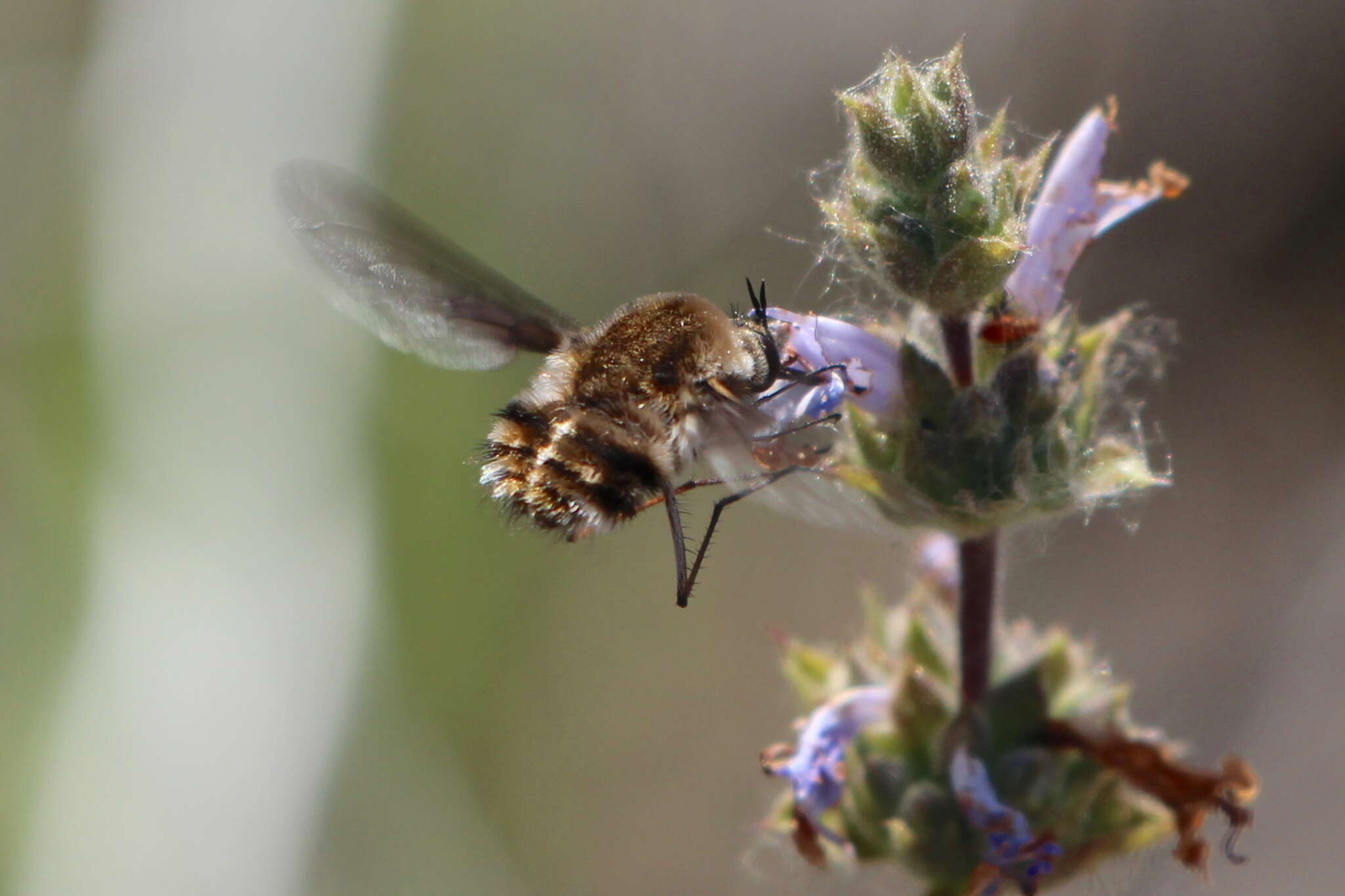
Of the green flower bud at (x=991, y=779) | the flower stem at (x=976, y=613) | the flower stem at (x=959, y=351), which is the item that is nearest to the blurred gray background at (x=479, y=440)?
the green flower bud at (x=991, y=779)

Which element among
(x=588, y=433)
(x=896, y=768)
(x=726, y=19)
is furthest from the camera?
(x=726, y=19)

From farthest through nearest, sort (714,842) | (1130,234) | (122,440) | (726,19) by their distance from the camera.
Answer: (726,19) → (1130,234) → (714,842) → (122,440)

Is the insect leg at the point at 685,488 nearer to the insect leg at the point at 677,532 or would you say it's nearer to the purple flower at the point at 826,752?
the insect leg at the point at 677,532

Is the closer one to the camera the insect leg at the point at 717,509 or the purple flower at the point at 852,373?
the insect leg at the point at 717,509

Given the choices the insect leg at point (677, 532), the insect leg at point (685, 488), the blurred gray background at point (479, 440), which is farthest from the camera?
the blurred gray background at point (479, 440)

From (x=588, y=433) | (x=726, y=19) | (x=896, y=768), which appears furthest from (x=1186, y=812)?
(x=726, y=19)

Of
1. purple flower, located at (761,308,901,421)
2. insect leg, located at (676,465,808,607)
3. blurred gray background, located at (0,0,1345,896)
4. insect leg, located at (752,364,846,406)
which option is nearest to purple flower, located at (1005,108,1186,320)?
purple flower, located at (761,308,901,421)

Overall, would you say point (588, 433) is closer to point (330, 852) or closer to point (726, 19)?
point (330, 852)
